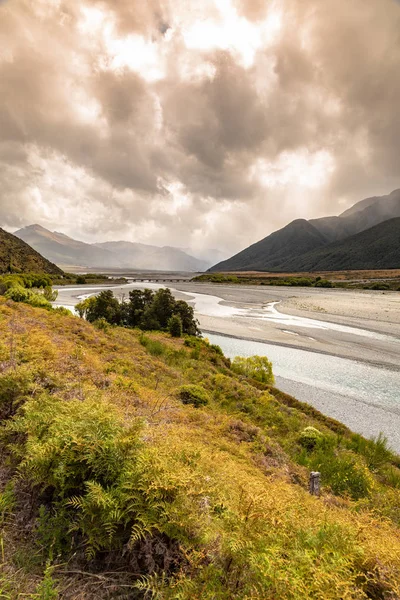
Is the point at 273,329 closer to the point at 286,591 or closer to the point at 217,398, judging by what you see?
the point at 217,398

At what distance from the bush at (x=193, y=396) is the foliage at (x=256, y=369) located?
9.36 meters

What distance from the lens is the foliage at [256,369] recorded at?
20.5 m

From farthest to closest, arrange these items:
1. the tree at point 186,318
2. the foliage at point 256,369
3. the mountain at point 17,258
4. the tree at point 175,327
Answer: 1. the mountain at point 17,258
2. the tree at point 186,318
3. the tree at point 175,327
4. the foliage at point 256,369

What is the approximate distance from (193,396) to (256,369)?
10644 mm

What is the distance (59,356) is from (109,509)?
20.9ft

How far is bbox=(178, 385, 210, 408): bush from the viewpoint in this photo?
11148 millimetres

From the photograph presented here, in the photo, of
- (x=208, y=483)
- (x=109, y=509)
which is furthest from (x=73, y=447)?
(x=208, y=483)

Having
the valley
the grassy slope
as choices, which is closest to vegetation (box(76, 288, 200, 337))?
the valley

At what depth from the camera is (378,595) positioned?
105 inches

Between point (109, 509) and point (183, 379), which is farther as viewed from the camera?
point (183, 379)

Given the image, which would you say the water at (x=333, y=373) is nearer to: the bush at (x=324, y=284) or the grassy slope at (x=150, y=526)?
the grassy slope at (x=150, y=526)

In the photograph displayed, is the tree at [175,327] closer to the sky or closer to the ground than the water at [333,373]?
closer to the sky

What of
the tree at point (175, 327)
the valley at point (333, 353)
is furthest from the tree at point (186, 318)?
the valley at point (333, 353)

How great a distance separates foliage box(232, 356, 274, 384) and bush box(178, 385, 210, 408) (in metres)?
9.36
